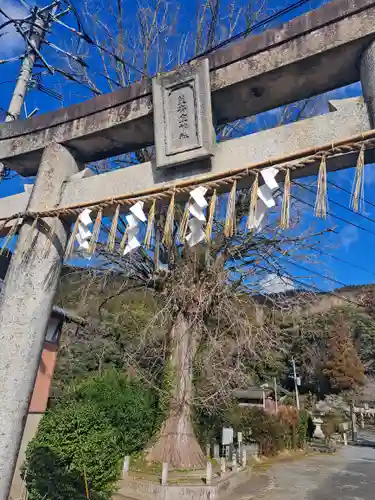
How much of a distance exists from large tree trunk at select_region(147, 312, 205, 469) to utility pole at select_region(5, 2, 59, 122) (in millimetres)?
7055

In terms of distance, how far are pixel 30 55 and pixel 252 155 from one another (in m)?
9.11

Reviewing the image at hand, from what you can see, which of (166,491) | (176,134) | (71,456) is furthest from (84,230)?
(166,491)

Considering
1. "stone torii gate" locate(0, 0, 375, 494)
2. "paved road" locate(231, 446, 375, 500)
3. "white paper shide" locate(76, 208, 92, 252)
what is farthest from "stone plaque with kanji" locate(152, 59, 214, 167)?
"paved road" locate(231, 446, 375, 500)

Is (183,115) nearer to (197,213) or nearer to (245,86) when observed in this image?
(245,86)

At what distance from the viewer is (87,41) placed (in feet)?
33.3

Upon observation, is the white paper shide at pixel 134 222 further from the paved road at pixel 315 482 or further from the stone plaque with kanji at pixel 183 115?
the paved road at pixel 315 482

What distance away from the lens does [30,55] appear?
32.4ft

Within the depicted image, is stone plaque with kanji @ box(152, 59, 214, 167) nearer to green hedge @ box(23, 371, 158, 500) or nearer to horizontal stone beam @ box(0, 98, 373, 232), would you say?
horizontal stone beam @ box(0, 98, 373, 232)

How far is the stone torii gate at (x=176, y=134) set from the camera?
3232 millimetres

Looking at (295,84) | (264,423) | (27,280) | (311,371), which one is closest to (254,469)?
(264,423)

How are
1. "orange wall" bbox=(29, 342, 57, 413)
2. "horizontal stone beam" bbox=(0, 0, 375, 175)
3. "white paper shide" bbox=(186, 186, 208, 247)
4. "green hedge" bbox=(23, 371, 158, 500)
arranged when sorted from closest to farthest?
"horizontal stone beam" bbox=(0, 0, 375, 175), "white paper shide" bbox=(186, 186, 208, 247), "green hedge" bbox=(23, 371, 158, 500), "orange wall" bbox=(29, 342, 57, 413)

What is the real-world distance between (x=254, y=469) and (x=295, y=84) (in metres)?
Answer: 14.6

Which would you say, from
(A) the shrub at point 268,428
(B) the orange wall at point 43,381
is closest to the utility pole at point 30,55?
(B) the orange wall at point 43,381

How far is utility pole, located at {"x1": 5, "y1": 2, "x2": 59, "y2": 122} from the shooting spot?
30.5 feet
